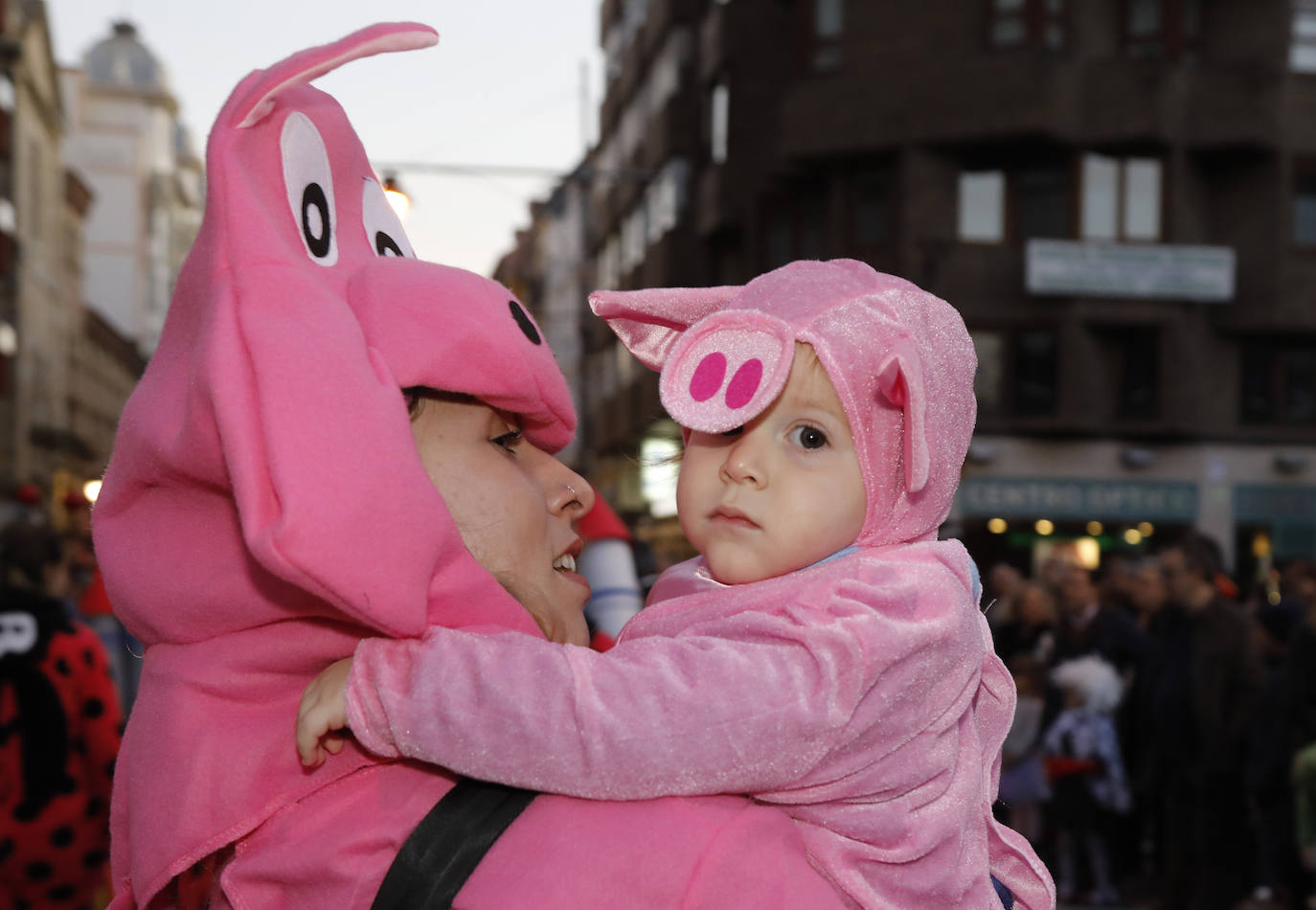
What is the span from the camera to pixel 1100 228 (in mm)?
22406

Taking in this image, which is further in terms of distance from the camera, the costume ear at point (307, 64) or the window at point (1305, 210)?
the window at point (1305, 210)

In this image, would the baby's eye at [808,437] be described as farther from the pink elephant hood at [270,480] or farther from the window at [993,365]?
the window at [993,365]

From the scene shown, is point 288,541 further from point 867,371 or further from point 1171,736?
point 1171,736

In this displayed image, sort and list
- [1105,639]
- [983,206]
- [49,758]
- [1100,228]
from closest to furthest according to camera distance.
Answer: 1. [49,758]
2. [1105,639]
3. [1100,228]
4. [983,206]

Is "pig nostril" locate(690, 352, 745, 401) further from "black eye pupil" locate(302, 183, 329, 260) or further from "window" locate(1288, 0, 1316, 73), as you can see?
"window" locate(1288, 0, 1316, 73)

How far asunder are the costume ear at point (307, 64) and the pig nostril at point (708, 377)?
49cm

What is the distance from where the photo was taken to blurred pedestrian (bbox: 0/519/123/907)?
5.06 metres

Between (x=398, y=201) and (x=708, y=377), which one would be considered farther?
(x=398, y=201)

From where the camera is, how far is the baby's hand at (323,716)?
155cm

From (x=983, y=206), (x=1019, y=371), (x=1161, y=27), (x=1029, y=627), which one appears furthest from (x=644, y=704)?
(x=1161, y=27)

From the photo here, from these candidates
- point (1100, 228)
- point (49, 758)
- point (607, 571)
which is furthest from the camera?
point (1100, 228)

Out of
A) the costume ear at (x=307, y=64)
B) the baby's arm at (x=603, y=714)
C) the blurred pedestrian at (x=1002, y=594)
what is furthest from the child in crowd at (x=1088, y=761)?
the costume ear at (x=307, y=64)

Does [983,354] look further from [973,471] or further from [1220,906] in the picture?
[1220,906]

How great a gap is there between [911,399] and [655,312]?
1.50 ft
